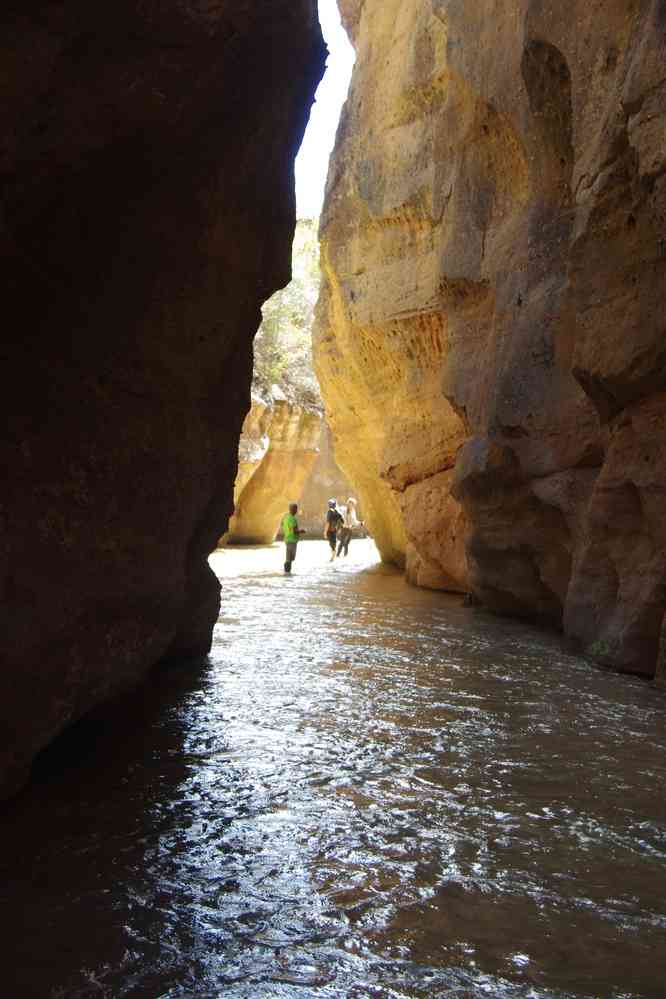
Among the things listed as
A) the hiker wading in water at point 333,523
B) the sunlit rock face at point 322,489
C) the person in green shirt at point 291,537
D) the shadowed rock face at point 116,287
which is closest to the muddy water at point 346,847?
A: the shadowed rock face at point 116,287

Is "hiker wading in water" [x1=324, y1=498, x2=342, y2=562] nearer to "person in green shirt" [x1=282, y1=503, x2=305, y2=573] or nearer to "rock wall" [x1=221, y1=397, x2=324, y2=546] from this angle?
"person in green shirt" [x1=282, y1=503, x2=305, y2=573]

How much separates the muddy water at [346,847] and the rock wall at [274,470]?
2169 centimetres

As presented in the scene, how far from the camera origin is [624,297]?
686cm

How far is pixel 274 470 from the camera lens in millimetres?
28344

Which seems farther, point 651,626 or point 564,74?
point 564,74

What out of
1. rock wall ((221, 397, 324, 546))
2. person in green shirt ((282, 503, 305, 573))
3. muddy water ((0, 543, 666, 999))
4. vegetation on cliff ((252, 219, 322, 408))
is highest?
vegetation on cliff ((252, 219, 322, 408))

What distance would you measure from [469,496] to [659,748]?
19.4 feet

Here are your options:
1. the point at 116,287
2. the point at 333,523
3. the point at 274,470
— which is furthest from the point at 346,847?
the point at 274,470

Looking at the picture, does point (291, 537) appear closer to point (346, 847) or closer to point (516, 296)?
point (516, 296)

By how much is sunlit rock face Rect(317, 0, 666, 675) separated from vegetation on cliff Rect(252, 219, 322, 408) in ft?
34.6

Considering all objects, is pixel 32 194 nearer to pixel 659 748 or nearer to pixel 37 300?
pixel 37 300

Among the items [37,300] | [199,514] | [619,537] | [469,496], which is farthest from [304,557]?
[37,300]

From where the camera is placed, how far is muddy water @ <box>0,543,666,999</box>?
244 cm

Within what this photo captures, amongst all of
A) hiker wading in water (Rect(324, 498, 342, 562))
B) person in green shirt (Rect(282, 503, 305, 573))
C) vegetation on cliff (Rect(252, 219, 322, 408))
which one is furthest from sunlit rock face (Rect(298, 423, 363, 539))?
person in green shirt (Rect(282, 503, 305, 573))
